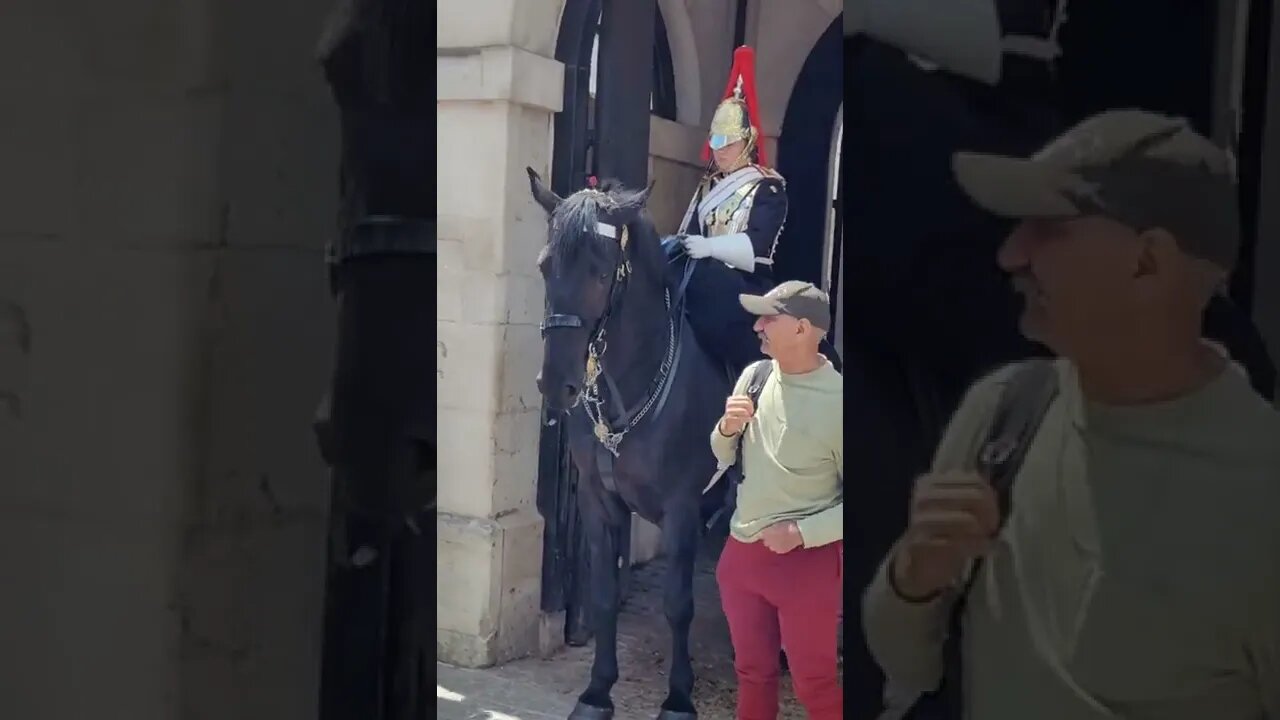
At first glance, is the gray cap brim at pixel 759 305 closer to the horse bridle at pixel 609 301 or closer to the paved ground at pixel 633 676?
the horse bridle at pixel 609 301

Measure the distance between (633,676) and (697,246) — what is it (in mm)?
588

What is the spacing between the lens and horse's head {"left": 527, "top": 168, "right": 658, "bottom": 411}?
131 cm

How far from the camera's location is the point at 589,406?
1.40 meters

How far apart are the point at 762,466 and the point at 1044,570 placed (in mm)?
583

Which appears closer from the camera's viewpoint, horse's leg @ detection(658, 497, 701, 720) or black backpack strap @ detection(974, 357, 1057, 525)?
black backpack strap @ detection(974, 357, 1057, 525)

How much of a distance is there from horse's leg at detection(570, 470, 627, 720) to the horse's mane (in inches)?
12.4

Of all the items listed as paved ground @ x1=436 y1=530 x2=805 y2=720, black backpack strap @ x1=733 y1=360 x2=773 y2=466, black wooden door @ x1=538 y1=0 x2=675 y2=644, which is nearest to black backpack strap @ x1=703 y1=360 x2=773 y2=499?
black backpack strap @ x1=733 y1=360 x2=773 y2=466

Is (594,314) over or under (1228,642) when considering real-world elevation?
over

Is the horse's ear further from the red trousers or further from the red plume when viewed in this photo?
the red trousers

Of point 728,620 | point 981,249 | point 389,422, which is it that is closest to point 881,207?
point 981,249

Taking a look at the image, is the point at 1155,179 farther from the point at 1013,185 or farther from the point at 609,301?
the point at 609,301

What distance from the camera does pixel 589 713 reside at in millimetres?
1307

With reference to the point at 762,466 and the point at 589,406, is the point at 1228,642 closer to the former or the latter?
the point at 762,466

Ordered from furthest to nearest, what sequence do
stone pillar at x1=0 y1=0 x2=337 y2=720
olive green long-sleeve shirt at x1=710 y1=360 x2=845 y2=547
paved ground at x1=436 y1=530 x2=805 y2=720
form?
paved ground at x1=436 y1=530 x2=805 y2=720 → olive green long-sleeve shirt at x1=710 y1=360 x2=845 y2=547 → stone pillar at x1=0 y1=0 x2=337 y2=720
